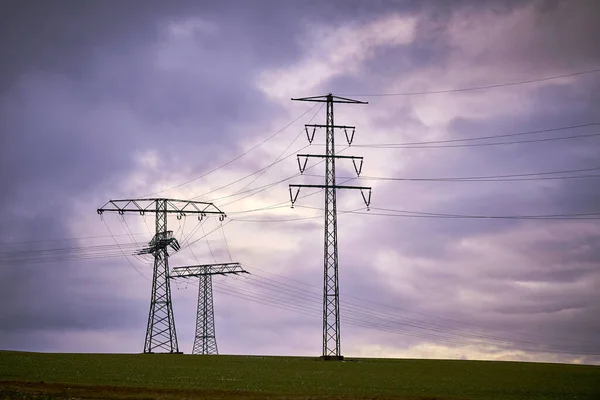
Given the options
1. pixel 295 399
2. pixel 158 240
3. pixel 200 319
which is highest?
pixel 158 240

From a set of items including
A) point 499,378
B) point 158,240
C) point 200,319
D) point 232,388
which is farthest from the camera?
point 200,319

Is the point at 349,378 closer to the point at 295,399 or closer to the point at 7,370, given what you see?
the point at 295,399

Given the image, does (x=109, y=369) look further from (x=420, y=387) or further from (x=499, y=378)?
(x=499, y=378)

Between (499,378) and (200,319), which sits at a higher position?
(200,319)

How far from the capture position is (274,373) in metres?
71.8

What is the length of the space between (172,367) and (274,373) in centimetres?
1087

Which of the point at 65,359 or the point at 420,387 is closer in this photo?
the point at 420,387

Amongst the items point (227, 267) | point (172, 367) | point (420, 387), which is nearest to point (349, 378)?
point (420, 387)

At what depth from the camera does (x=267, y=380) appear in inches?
2552

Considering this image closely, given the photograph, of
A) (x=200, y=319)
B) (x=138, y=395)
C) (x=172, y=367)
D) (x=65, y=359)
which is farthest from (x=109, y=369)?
(x=200, y=319)

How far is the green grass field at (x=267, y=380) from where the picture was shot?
5409cm

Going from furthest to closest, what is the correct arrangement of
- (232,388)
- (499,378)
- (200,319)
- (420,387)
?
(200,319) < (499,378) < (420,387) < (232,388)

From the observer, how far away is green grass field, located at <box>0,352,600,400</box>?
177 feet

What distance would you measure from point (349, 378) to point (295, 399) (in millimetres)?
16268
